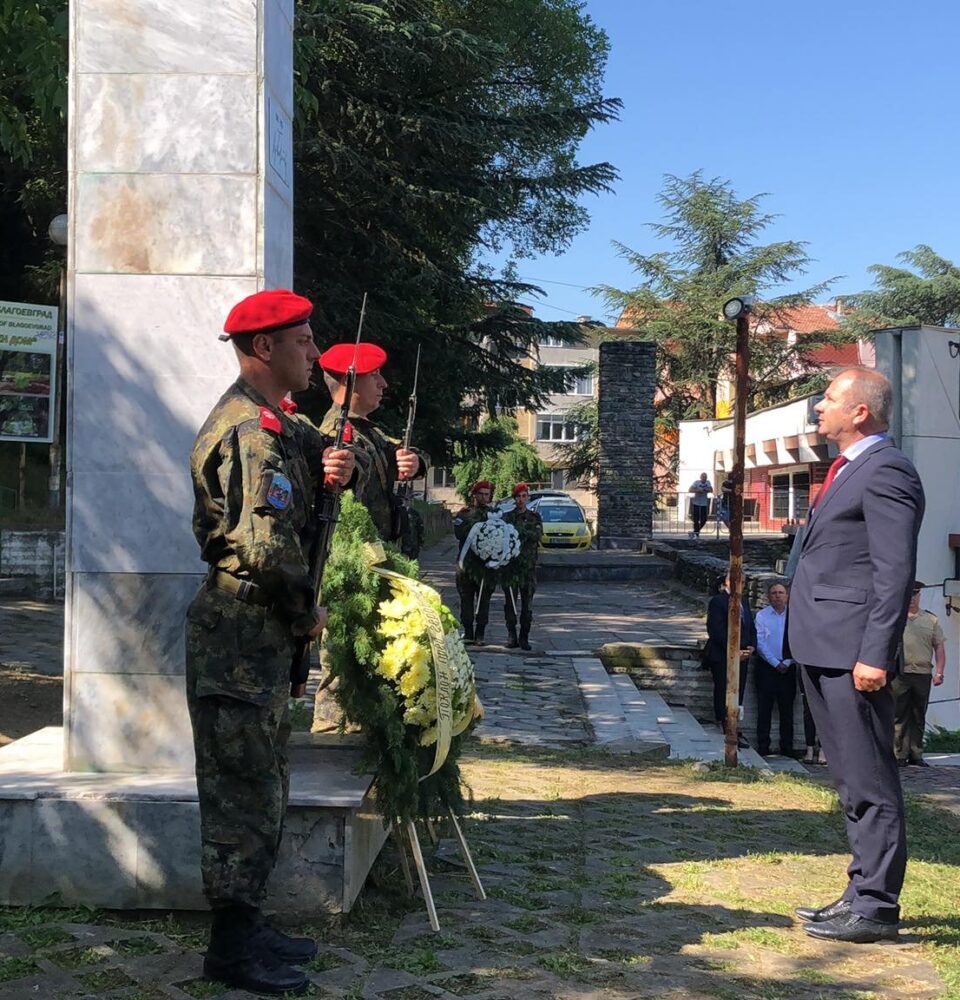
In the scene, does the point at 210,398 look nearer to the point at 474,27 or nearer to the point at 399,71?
the point at 399,71

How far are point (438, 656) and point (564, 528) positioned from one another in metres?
29.6

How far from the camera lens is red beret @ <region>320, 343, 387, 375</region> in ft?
17.9

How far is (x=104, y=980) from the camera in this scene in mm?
3857

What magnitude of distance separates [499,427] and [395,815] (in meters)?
19.4

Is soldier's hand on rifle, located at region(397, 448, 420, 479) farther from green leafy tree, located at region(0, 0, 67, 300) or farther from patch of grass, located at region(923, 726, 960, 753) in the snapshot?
patch of grass, located at region(923, 726, 960, 753)

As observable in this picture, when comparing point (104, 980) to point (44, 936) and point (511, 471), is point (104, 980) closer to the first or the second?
point (44, 936)

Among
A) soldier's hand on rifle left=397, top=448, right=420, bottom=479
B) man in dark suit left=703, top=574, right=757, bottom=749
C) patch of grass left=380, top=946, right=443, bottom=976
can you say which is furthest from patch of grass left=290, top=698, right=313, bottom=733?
man in dark suit left=703, top=574, right=757, bottom=749

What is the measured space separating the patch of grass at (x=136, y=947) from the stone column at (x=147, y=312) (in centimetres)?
77

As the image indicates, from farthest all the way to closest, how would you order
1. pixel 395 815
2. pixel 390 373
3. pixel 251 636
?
1. pixel 390 373
2. pixel 395 815
3. pixel 251 636

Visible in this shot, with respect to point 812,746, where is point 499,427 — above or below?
above

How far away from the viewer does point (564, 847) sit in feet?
19.1

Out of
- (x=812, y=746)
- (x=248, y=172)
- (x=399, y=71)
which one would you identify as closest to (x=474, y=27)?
(x=399, y=71)

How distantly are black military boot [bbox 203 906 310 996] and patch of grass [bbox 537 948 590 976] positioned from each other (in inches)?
32.3

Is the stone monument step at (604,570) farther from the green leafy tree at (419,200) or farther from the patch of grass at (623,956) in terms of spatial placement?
the patch of grass at (623,956)
